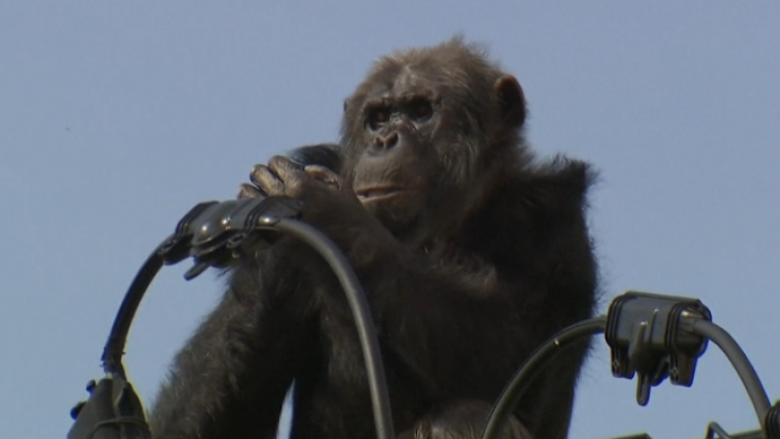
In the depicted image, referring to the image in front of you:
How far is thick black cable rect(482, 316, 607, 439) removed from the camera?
4.38 metres

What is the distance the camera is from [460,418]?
702 cm

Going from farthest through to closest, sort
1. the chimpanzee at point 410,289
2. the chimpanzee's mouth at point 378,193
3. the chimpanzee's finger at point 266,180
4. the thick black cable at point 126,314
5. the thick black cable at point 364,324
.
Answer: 1. the chimpanzee's mouth at point 378,193
2. the chimpanzee at point 410,289
3. the chimpanzee's finger at point 266,180
4. the thick black cable at point 126,314
5. the thick black cable at point 364,324

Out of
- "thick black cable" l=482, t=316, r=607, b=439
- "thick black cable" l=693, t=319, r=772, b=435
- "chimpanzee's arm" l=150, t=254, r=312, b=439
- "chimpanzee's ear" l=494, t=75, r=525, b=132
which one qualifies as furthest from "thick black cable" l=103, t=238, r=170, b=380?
"chimpanzee's ear" l=494, t=75, r=525, b=132

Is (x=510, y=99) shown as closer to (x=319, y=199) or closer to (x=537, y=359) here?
(x=319, y=199)

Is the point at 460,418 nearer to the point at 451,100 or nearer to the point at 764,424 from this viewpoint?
the point at 451,100

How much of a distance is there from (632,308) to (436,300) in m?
3.11

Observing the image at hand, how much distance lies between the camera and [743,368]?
12.4ft

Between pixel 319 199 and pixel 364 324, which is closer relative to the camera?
pixel 364 324

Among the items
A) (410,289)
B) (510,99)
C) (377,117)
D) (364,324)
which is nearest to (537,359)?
(364,324)

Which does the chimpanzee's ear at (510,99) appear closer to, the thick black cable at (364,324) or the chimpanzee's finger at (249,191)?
the chimpanzee's finger at (249,191)

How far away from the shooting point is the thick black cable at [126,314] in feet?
17.3

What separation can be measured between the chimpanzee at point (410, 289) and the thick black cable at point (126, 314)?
1483 millimetres

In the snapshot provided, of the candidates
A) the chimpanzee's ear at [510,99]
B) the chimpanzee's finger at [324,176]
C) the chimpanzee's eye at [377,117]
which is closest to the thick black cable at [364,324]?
the chimpanzee's finger at [324,176]

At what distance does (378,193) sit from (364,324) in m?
2.77
